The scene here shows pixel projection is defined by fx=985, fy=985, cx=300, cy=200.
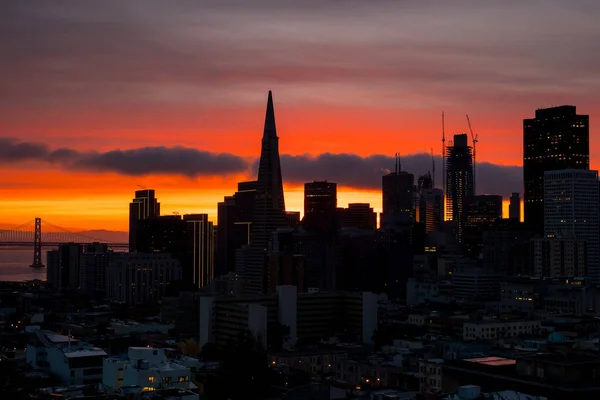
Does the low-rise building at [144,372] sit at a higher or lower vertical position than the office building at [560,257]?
lower

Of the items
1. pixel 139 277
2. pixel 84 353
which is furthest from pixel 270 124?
pixel 84 353

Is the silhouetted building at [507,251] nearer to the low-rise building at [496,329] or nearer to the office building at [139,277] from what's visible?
the office building at [139,277]

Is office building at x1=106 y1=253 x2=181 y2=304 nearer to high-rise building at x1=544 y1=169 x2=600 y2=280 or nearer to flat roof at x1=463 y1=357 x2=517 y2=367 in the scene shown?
high-rise building at x1=544 y1=169 x2=600 y2=280

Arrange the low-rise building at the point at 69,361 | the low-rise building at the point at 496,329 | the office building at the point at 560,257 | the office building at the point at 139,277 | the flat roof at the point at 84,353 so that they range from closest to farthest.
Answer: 1. the low-rise building at the point at 69,361
2. the flat roof at the point at 84,353
3. the low-rise building at the point at 496,329
4. the office building at the point at 560,257
5. the office building at the point at 139,277

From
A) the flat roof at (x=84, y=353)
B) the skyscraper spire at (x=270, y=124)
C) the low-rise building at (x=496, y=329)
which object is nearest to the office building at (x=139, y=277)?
the skyscraper spire at (x=270, y=124)

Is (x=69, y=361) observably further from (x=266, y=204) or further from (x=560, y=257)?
(x=266, y=204)

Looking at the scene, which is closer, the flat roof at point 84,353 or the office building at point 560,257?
Result: the flat roof at point 84,353
